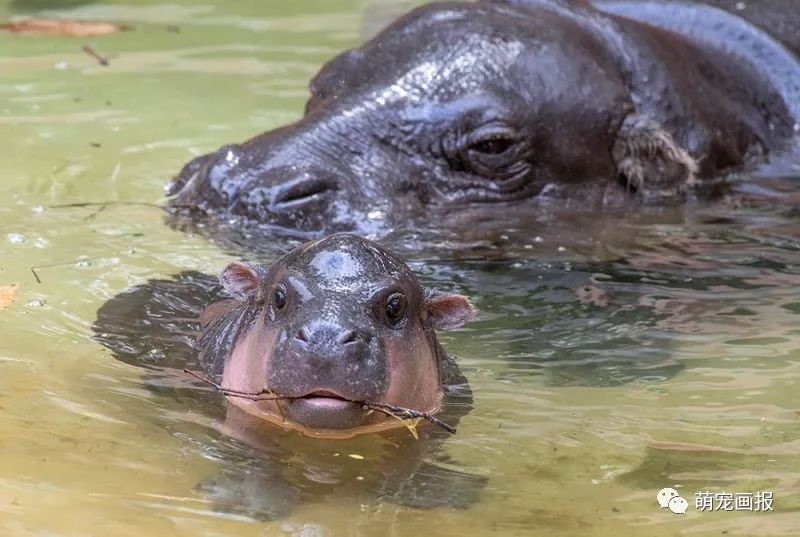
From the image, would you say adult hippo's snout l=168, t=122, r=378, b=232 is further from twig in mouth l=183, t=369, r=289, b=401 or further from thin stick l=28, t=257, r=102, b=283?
twig in mouth l=183, t=369, r=289, b=401

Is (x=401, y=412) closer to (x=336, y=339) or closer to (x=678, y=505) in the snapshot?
(x=336, y=339)

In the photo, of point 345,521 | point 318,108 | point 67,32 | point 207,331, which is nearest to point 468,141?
point 318,108

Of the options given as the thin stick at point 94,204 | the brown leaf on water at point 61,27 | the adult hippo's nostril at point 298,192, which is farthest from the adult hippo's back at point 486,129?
the brown leaf on water at point 61,27

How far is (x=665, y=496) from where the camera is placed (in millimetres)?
3531

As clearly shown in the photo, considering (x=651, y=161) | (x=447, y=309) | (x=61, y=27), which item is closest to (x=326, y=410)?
(x=447, y=309)

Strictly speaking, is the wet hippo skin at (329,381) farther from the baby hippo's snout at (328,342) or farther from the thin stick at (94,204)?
the thin stick at (94,204)

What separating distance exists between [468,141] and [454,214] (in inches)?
13.3

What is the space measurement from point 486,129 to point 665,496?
2.98 metres

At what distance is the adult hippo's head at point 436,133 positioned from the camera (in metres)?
5.96

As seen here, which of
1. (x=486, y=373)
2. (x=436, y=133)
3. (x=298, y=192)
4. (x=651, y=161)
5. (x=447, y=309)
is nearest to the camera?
(x=447, y=309)

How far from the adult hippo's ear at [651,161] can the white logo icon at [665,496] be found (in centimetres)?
319

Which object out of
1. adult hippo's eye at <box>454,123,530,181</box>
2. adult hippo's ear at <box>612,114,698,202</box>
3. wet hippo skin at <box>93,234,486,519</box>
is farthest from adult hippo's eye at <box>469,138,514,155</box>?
wet hippo skin at <box>93,234,486,519</box>

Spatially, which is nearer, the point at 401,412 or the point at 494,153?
the point at 401,412

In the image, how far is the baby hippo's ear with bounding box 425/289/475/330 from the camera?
13.8 ft
